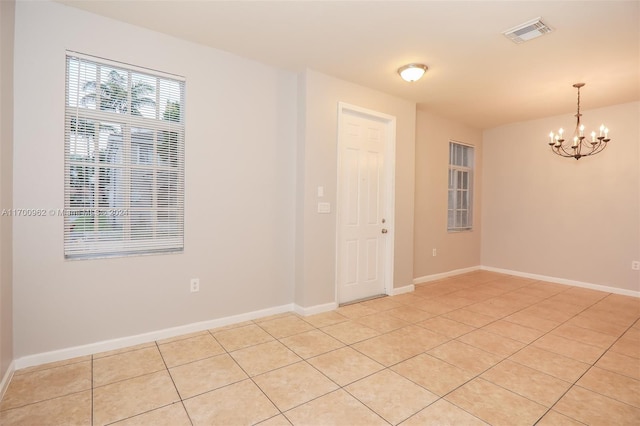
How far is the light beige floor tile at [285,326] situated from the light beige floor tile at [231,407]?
2.96 feet

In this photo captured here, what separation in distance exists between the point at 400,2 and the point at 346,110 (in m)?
1.61

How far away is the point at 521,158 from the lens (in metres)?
5.70

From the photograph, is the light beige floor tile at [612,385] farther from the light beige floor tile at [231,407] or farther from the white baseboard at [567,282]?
the white baseboard at [567,282]

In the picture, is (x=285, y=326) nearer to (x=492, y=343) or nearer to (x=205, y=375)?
(x=205, y=375)

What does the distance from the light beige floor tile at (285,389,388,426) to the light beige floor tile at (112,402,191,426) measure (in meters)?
0.61

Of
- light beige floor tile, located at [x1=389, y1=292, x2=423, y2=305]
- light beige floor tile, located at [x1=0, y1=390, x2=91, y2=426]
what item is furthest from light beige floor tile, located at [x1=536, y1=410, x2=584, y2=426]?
light beige floor tile, located at [x1=0, y1=390, x2=91, y2=426]

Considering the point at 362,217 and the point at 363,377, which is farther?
the point at 362,217

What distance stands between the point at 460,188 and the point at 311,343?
14.8ft

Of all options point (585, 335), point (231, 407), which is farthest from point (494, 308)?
point (231, 407)

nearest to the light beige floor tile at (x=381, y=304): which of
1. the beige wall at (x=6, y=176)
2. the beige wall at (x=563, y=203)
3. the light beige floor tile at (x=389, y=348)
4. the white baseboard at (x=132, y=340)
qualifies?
the light beige floor tile at (x=389, y=348)

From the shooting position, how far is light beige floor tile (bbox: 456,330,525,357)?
2.78 meters

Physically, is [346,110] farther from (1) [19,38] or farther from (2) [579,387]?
(2) [579,387]

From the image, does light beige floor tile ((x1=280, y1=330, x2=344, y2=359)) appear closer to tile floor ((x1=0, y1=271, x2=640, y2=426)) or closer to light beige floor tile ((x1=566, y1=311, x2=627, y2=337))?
tile floor ((x1=0, y1=271, x2=640, y2=426))

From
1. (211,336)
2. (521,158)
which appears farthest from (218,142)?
(521,158)
